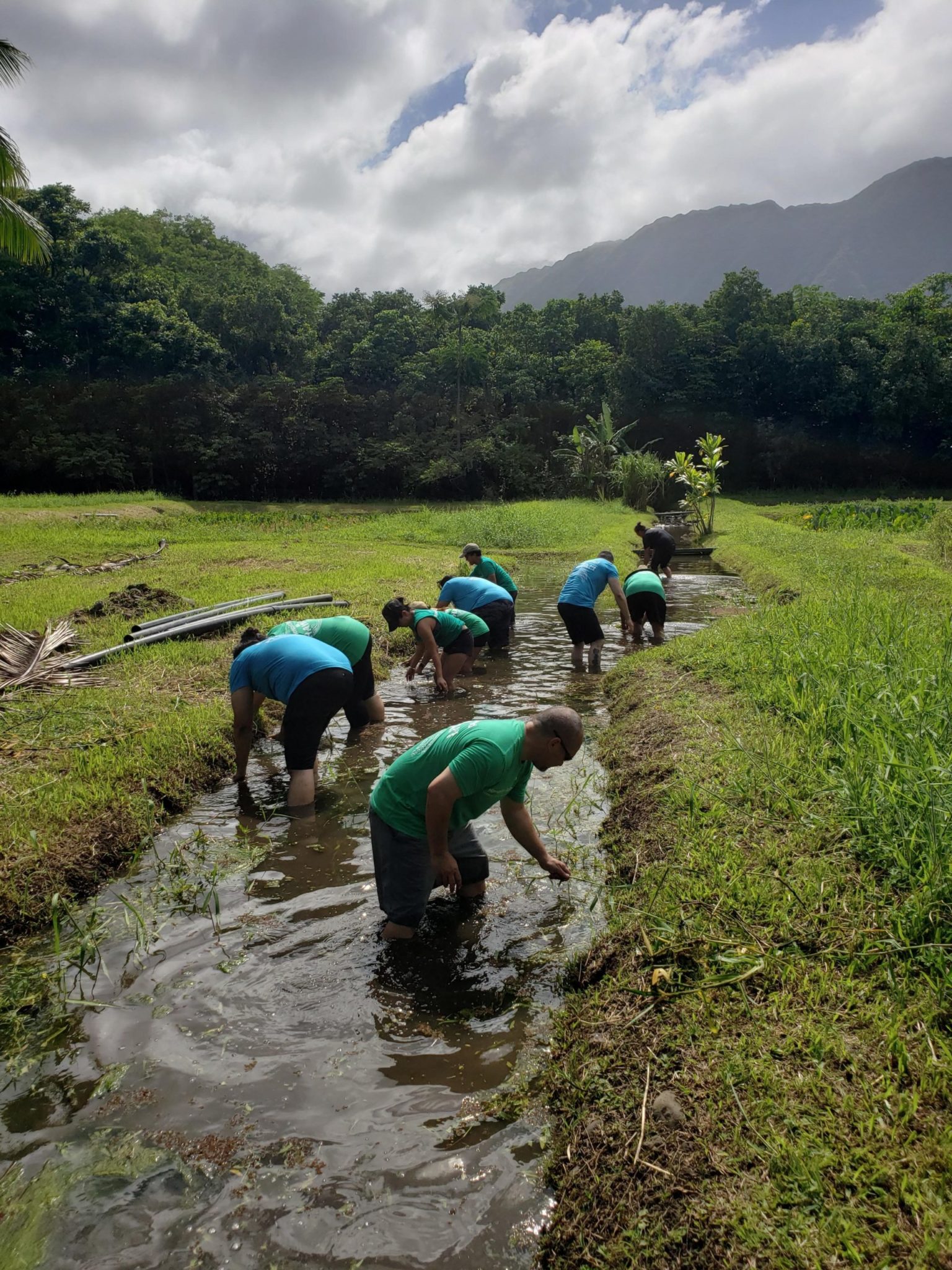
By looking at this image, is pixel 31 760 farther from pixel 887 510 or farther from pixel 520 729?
pixel 887 510

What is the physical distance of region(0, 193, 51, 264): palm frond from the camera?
40.3ft

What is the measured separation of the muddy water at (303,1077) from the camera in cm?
238

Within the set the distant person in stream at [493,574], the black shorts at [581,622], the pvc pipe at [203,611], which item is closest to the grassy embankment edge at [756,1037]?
the black shorts at [581,622]

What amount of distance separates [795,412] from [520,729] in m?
47.3

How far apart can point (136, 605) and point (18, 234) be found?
6.96 m

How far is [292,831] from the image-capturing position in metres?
5.20

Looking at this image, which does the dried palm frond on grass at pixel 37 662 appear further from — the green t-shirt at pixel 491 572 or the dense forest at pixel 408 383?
the dense forest at pixel 408 383

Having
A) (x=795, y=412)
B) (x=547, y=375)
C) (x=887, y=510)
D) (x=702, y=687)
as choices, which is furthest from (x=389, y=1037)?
(x=795, y=412)

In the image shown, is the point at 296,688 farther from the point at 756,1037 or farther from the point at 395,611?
the point at 756,1037

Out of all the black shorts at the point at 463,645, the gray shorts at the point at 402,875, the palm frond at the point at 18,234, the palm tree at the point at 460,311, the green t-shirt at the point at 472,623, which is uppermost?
the palm tree at the point at 460,311

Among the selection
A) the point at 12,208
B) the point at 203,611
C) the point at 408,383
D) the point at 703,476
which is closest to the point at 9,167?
the point at 12,208

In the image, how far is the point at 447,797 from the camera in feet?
11.6

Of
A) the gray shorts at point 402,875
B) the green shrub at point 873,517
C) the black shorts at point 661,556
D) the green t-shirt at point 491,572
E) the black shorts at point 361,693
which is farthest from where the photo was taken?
the green shrub at point 873,517

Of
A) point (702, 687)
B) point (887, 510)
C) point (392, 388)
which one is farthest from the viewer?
point (392, 388)
